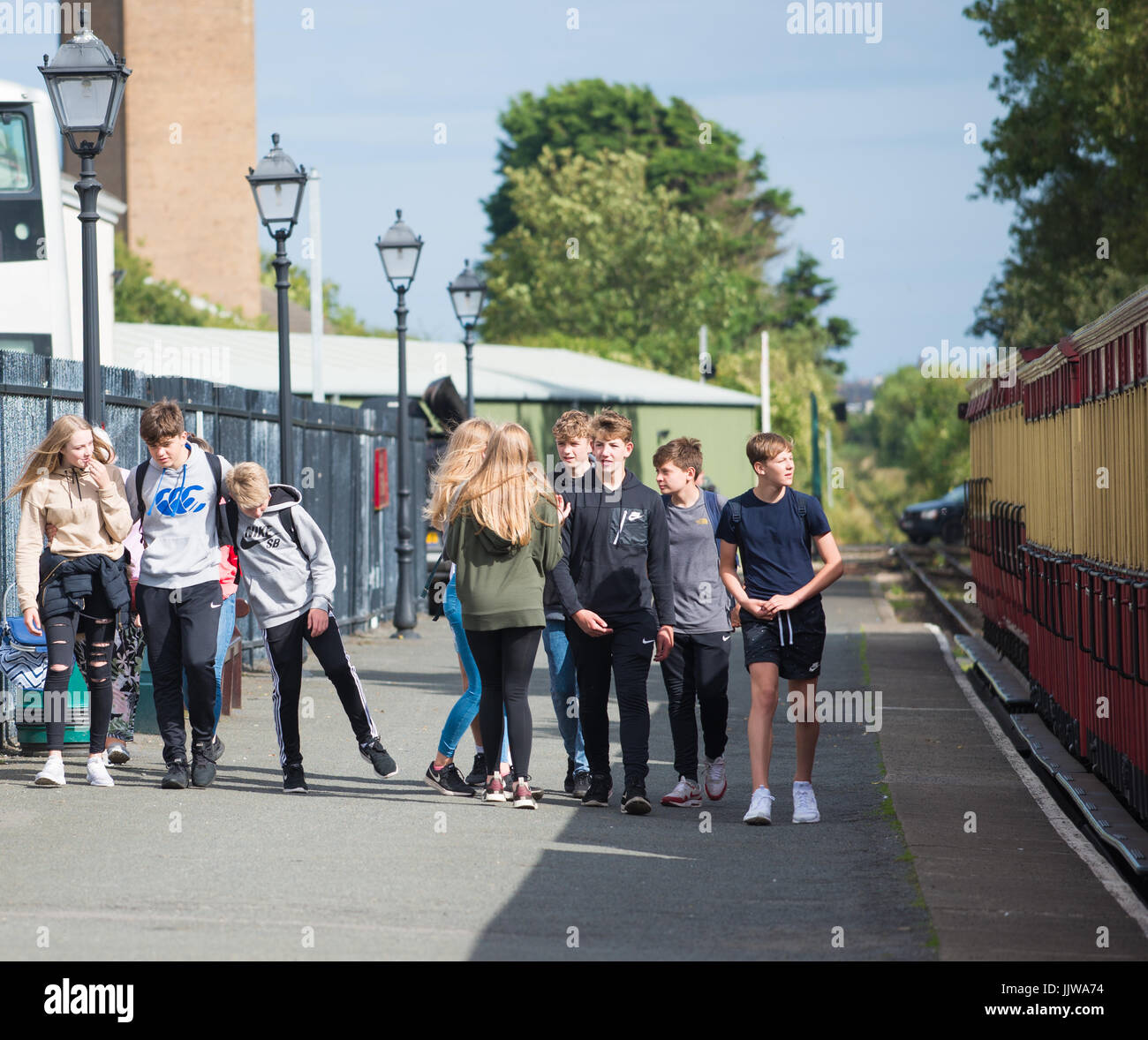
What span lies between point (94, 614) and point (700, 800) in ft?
10.3

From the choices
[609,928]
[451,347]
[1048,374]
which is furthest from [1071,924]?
[451,347]

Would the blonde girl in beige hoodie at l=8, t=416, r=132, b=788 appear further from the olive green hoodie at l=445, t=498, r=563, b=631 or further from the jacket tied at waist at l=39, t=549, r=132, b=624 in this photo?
the olive green hoodie at l=445, t=498, r=563, b=631

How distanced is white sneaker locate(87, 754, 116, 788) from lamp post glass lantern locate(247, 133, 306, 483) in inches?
222

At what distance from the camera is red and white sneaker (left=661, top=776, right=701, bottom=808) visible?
337 inches

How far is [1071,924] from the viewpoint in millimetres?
5961

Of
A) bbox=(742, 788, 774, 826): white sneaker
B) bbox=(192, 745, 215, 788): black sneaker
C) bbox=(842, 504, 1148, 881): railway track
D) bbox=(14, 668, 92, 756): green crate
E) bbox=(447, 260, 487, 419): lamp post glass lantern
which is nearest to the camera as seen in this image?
bbox=(842, 504, 1148, 881): railway track

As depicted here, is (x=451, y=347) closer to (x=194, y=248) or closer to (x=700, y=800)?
(x=194, y=248)

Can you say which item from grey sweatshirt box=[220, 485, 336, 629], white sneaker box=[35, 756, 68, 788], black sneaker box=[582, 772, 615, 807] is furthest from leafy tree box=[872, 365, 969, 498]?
white sneaker box=[35, 756, 68, 788]

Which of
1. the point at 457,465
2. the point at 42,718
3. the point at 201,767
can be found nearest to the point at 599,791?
the point at 457,465

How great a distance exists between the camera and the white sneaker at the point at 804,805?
8.12 meters

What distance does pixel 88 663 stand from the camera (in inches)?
355

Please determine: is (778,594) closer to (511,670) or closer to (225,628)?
(511,670)

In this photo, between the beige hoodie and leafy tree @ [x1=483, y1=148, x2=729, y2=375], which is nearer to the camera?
the beige hoodie

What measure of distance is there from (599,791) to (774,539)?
57.6 inches
